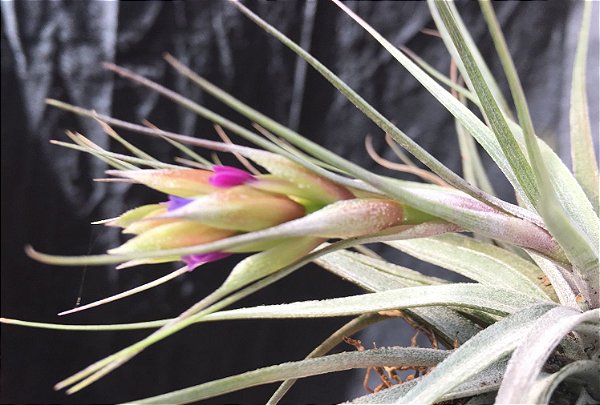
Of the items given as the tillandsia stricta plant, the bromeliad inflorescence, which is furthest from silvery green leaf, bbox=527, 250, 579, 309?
the bromeliad inflorescence

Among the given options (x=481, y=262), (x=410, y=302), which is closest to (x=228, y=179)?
(x=410, y=302)

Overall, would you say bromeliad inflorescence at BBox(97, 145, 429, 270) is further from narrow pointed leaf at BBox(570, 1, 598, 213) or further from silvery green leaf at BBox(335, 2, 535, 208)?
narrow pointed leaf at BBox(570, 1, 598, 213)

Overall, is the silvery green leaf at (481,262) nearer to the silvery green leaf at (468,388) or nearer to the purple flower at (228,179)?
the silvery green leaf at (468,388)

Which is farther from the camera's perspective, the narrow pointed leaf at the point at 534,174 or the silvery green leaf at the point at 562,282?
the silvery green leaf at the point at 562,282

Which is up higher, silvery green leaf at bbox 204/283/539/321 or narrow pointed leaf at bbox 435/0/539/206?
narrow pointed leaf at bbox 435/0/539/206

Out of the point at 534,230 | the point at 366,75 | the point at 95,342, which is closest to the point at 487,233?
the point at 534,230

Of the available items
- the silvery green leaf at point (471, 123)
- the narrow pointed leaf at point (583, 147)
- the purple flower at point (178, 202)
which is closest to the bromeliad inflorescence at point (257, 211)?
the purple flower at point (178, 202)

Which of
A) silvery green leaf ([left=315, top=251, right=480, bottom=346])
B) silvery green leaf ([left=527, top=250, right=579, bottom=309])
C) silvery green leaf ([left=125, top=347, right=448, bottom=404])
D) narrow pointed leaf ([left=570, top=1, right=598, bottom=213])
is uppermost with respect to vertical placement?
narrow pointed leaf ([left=570, top=1, right=598, bottom=213])

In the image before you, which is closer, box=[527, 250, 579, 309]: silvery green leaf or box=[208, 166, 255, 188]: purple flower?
box=[208, 166, 255, 188]: purple flower
